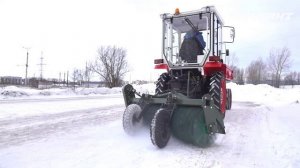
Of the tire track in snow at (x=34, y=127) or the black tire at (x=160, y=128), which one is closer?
the black tire at (x=160, y=128)

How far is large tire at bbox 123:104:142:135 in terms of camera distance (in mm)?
6305

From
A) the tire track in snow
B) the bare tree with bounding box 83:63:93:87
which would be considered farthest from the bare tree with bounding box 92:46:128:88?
the tire track in snow

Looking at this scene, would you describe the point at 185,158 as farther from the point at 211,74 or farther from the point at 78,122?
the point at 78,122

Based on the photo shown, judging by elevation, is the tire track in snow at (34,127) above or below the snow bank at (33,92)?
below

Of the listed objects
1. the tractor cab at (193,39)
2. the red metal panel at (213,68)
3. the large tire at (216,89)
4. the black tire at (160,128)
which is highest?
the tractor cab at (193,39)

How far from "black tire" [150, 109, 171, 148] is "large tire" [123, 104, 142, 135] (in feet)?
2.99

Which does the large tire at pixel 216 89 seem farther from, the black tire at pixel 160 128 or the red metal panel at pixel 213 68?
the black tire at pixel 160 128

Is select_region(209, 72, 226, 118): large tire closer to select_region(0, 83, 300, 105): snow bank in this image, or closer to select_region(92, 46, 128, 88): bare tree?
select_region(0, 83, 300, 105): snow bank

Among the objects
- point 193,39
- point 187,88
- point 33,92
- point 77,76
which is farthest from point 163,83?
point 77,76

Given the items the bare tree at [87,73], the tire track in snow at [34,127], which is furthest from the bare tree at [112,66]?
the tire track in snow at [34,127]

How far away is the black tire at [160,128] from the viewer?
17.3 feet

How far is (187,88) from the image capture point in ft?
23.8

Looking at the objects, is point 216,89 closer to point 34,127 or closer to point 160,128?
point 160,128

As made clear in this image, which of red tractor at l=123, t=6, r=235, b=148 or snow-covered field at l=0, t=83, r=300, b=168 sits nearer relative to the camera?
snow-covered field at l=0, t=83, r=300, b=168
